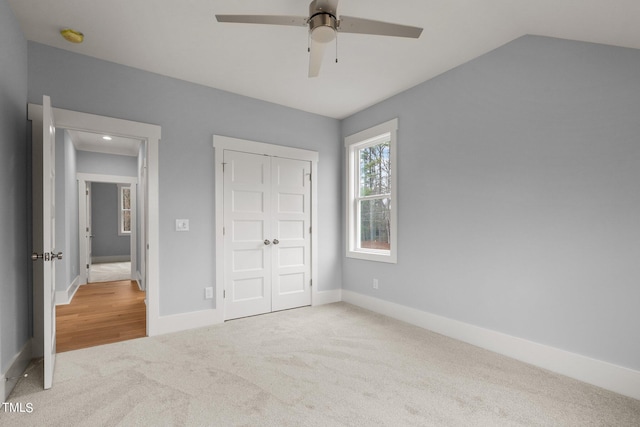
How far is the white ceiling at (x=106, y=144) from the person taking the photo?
18.1 feet

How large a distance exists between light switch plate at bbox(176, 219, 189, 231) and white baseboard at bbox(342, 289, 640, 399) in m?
2.59

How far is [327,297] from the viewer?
4539 mm

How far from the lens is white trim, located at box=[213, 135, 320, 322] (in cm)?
364

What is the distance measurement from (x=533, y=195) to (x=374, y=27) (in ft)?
6.19

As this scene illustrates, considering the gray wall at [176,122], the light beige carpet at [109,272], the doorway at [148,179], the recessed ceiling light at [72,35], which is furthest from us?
the light beige carpet at [109,272]

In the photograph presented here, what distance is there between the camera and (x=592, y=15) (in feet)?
6.68

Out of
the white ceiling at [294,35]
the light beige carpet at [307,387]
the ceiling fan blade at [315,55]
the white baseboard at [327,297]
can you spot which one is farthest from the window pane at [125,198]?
the ceiling fan blade at [315,55]

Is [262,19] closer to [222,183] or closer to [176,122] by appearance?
[176,122]

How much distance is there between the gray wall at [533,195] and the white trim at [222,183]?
132cm

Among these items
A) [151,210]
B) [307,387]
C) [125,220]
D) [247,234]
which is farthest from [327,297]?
[125,220]

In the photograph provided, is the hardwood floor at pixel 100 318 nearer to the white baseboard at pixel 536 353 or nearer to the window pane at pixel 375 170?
the white baseboard at pixel 536 353

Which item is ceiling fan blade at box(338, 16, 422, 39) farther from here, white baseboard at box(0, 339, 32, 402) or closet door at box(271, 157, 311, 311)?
white baseboard at box(0, 339, 32, 402)

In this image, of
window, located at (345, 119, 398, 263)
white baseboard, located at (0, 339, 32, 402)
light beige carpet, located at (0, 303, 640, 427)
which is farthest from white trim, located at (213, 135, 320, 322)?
white baseboard, located at (0, 339, 32, 402)

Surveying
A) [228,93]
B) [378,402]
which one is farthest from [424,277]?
[228,93]
